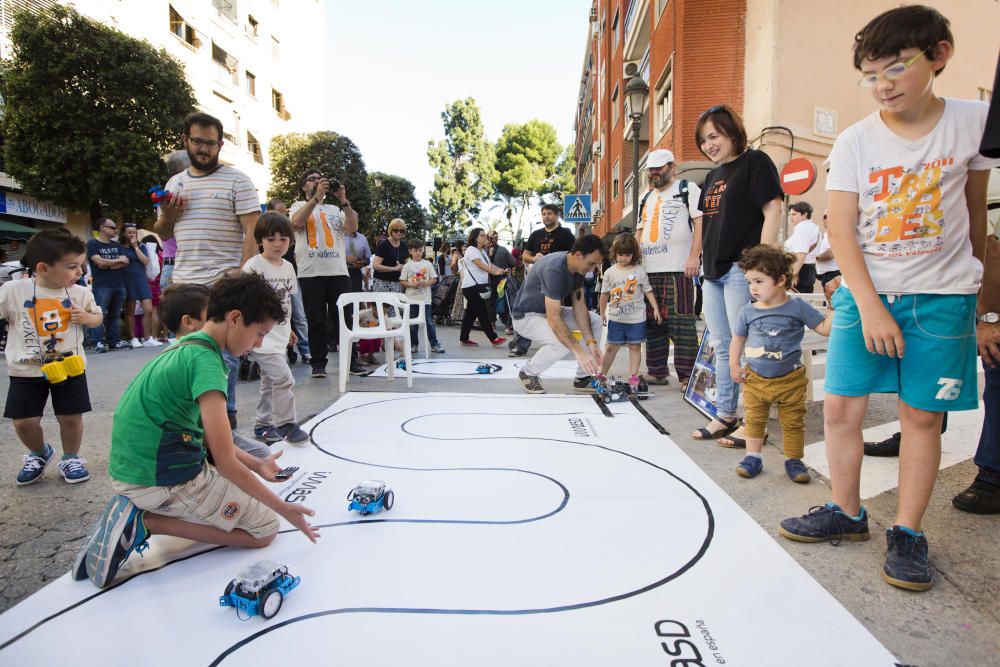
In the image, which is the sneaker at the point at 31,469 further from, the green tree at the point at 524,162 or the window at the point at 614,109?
the green tree at the point at 524,162

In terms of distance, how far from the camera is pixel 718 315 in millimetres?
3082

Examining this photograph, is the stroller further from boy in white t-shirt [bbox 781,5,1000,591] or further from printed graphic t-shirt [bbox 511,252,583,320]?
boy in white t-shirt [bbox 781,5,1000,591]

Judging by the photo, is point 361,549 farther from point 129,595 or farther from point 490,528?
point 129,595

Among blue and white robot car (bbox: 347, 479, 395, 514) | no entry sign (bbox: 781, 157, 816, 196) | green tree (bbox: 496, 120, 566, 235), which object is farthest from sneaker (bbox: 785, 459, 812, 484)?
green tree (bbox: 496, 120, 566, 235)

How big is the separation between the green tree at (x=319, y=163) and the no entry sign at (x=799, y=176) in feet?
58.2

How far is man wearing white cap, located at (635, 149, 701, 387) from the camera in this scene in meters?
4.08

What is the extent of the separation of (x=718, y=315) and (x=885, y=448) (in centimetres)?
100

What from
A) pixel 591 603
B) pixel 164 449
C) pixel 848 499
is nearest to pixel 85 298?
pixel 164 449

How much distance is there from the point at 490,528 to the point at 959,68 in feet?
47.8

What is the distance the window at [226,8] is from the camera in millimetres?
21353

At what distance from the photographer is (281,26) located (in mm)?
26250

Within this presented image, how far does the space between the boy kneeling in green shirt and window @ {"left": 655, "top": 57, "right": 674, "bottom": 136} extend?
35.4 ft

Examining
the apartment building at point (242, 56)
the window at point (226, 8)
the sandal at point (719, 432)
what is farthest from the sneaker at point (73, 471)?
the window at point (226, 8)

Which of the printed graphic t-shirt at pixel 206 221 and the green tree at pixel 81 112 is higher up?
the green tree at pixel 81 112
